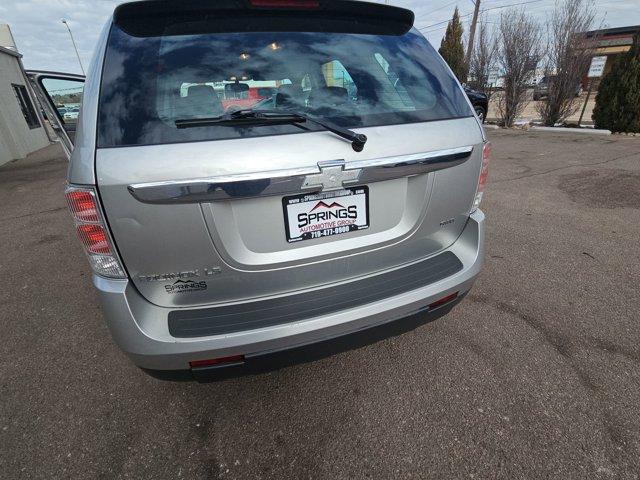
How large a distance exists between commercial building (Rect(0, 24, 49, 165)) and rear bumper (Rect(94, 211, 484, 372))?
13596mm

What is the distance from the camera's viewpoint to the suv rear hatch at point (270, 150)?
4.27ft

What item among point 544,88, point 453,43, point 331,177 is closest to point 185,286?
point 331,177

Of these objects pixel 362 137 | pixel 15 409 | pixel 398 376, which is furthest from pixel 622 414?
pixel 15 409

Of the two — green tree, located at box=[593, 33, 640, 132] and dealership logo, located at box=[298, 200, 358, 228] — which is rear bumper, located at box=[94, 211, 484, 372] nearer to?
dealership logo, located at box=[298, 200, 358, 228]

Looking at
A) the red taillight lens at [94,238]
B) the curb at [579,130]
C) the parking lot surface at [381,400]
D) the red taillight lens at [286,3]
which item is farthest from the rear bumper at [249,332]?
the curb at [579,130]

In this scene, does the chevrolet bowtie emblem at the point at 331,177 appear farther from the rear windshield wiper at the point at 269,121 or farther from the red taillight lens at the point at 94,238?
the red taillight lens at the point at 94,238

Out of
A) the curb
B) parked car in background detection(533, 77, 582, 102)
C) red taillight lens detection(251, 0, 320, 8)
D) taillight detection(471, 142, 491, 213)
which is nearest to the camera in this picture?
red taillight lens detection(251, 0, 320, 8)

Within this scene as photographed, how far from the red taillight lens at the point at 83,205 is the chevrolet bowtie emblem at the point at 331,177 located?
766 mm

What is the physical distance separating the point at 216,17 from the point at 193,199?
843 mm

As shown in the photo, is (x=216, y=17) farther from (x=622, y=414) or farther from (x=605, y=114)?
(x=605, y=114)

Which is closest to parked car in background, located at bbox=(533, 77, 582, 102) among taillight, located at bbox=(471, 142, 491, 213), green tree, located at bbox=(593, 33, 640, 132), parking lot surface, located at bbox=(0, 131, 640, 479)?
green tree, located at bbox=(593, 33, 640, 132)

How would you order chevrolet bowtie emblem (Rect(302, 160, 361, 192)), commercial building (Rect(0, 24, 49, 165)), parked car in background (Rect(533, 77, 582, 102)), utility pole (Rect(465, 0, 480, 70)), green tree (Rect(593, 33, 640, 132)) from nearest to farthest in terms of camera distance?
chevrolet bowtie emblem (Rect(302, 160, 361, 192)) → green tree (Rect(593, 33, 640, 132)) → commercial building (Rect(0, 24, 49, 165)) → parked car in background (Rect(533, 77, 582, 102)) → utility pole (Rect(465, 0, 480, 70))

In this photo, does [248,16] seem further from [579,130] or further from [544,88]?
[544,88]

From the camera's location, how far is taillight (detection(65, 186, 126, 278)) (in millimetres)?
1301
